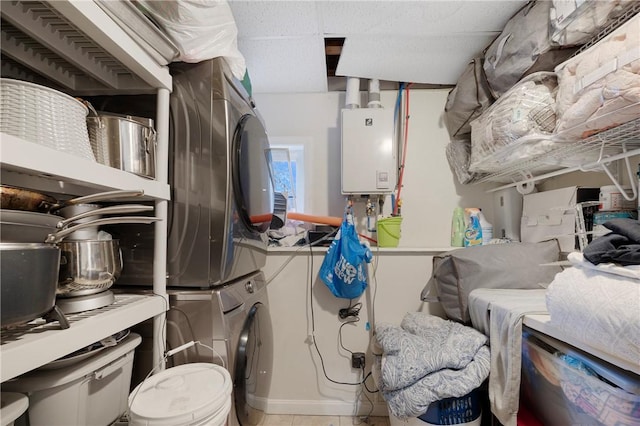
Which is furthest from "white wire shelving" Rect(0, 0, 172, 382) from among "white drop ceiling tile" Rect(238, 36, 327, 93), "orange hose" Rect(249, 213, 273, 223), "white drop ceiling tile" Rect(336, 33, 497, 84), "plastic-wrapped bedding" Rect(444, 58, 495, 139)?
"plastic-wrapped bedding" Rect(444, 58, 495, 139)

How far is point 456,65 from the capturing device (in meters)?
1.86

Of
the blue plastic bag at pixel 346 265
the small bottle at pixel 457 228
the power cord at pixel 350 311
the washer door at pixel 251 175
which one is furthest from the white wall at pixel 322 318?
the washer door at pixel 251 175

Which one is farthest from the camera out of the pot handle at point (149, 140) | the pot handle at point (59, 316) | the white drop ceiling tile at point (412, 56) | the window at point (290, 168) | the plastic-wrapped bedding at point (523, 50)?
the window at point (290, 168)

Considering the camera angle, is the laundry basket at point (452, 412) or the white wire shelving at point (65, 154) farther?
the laundry basket at point (452, 412)

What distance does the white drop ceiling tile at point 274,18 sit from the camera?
1391 millimetres

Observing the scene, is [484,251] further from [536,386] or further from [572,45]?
[572,45]

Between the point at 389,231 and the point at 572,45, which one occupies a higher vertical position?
the point at 572,45

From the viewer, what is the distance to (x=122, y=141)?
0.85 m

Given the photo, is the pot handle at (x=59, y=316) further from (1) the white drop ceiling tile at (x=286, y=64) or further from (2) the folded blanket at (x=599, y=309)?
(1) the white drop ceiling tile at (x=286, y=64)

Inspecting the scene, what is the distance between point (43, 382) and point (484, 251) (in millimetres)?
1756

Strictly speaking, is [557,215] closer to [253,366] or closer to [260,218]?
[260,218]

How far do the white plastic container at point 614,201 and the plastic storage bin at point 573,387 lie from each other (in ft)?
1.96

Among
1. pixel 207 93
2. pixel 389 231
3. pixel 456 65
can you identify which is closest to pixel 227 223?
pixel 207 93

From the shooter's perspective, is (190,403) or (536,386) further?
(536,386)
